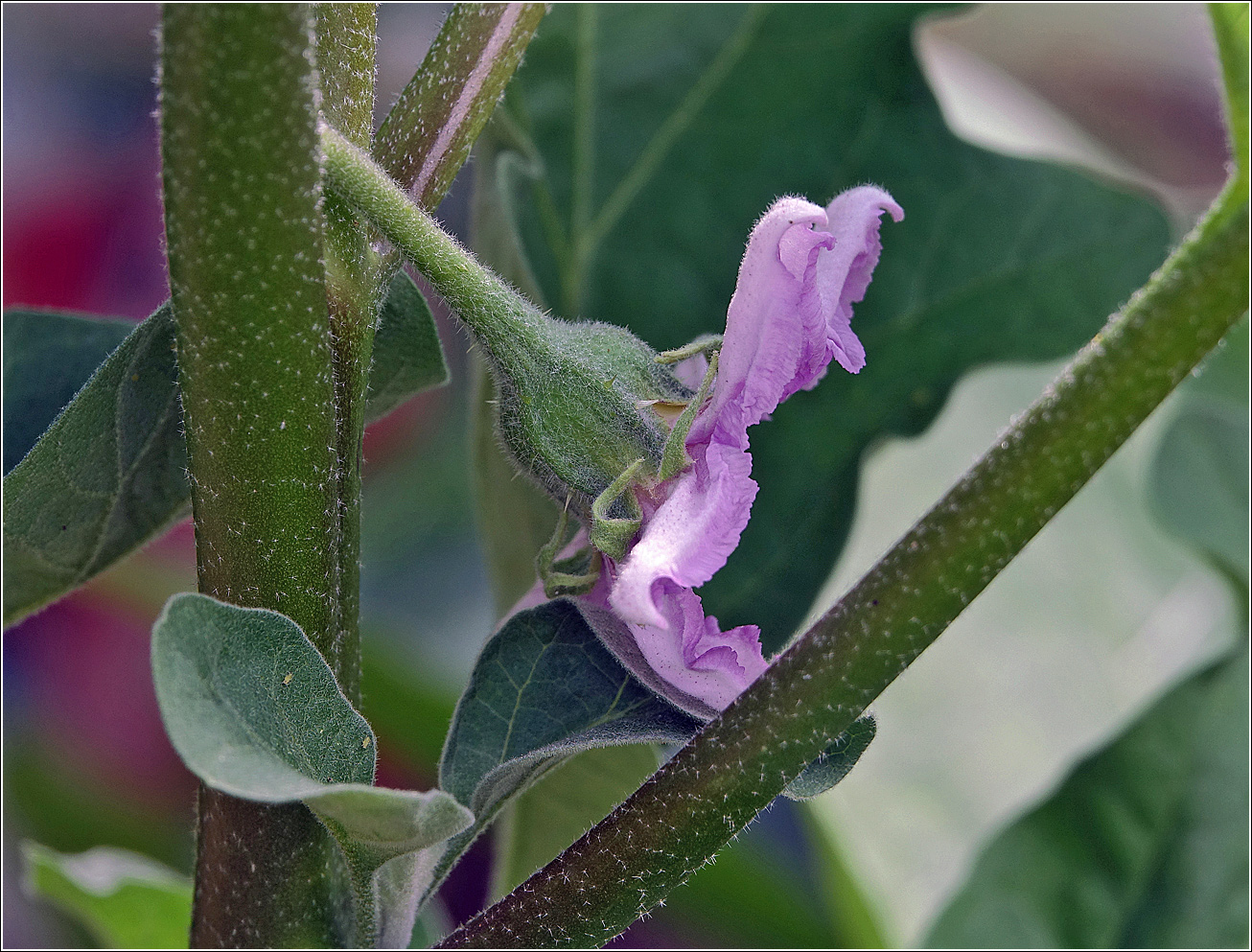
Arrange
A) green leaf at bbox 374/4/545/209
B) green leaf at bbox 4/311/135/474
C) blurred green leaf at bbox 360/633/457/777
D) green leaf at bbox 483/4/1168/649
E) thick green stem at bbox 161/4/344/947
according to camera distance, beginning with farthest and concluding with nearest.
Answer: blurred green leaf at bbox 360/633/457/777
green leaf at bbox 483/4/1168/649
green leaf at bbox 4/311/135/474
green leaf at bbox 374/4/545/209
thick green stem at bbox 161/4/344/947

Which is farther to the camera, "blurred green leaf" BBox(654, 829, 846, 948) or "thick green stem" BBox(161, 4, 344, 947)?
"blurred green leaf" BBox(654, 829, 846, 948)

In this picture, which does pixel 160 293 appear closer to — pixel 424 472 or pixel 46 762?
pixel 424 472

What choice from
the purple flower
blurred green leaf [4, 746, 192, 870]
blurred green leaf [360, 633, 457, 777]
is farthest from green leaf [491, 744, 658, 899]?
blurred green leaf [4, 746, 192, 870]

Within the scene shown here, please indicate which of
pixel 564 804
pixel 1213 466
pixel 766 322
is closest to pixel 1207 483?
pixel 1213 466

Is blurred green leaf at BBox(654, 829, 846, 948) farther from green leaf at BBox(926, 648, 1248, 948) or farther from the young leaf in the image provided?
the young leaf

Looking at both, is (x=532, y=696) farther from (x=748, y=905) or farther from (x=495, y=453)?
(x=748, y=905)

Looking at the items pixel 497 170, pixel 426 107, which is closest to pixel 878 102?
pixel 497 170

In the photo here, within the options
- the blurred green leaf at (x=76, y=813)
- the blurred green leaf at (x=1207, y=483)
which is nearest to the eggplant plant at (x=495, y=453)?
the blurred green leaf at (x=1207, y=483)
